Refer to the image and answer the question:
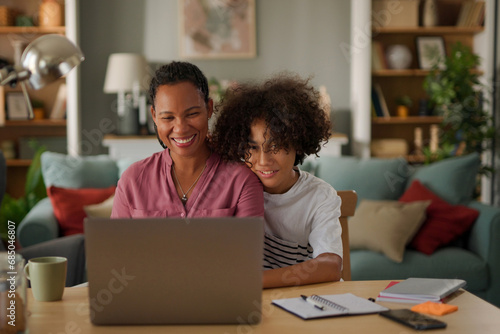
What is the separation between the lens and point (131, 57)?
4.55m

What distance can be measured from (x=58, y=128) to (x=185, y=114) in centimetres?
385

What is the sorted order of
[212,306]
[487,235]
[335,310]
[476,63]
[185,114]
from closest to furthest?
[212,306], [335,310], [185,114], [487,235], [476,63]

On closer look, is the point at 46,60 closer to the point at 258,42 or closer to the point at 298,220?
the point at 298,220

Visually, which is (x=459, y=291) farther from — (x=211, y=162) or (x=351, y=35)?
(x=351, y=35)

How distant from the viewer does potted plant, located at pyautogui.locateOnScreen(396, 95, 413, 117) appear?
16.2 ft

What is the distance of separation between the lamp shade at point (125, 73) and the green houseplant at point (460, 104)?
88.3 inches

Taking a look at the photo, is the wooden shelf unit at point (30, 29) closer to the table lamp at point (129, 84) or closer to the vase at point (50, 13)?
the vase at point (50, 13)

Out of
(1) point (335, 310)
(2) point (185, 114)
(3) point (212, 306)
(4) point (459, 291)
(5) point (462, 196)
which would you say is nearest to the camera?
(3) point (212, 306)

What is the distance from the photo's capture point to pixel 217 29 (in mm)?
5020

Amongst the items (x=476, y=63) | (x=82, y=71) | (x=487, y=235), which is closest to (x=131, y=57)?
(x=82, y=71)

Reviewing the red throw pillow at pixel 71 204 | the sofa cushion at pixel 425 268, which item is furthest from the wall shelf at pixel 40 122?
the sofa cushion at pixel 425 268

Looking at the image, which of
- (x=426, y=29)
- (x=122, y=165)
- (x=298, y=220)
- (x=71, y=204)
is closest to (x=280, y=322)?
(x=298, y=220)

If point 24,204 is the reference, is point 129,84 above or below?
above

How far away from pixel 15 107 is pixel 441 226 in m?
3.51
